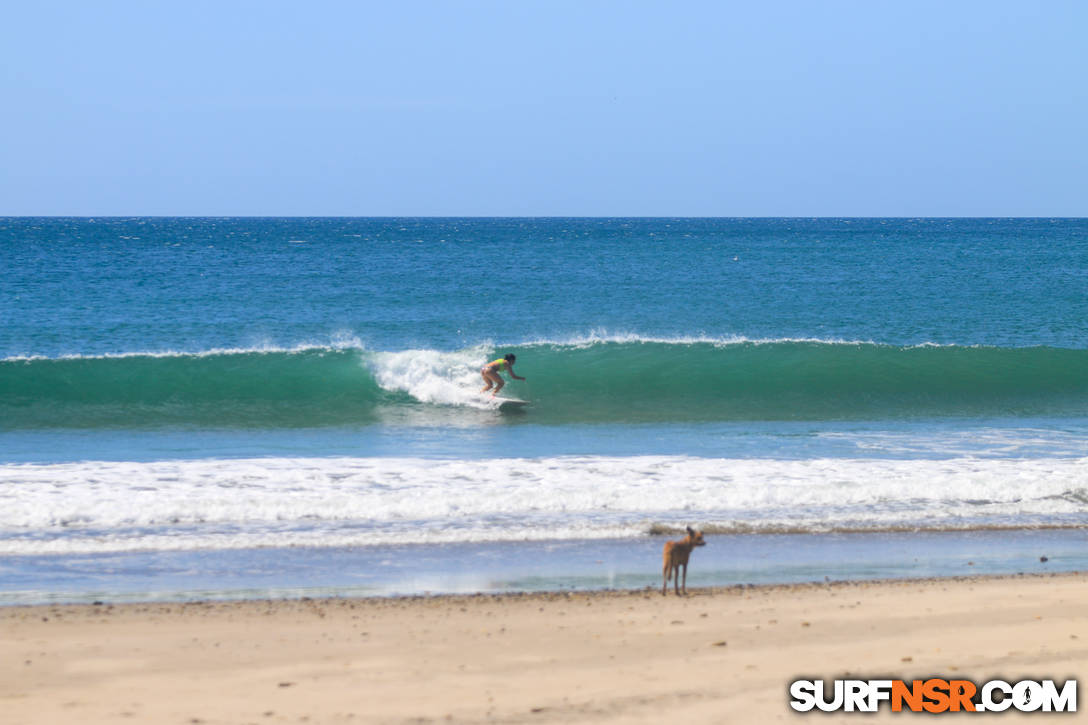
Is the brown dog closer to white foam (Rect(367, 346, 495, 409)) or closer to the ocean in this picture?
the ocean

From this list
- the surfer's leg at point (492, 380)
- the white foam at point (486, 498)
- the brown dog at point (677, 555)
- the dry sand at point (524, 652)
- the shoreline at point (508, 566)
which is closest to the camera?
the dry sand at point (524, 652)

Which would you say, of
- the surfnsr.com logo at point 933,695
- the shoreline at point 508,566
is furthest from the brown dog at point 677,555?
the surfnsr.com logo at point 933,695

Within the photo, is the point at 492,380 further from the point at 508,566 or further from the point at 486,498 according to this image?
the point at 508,566

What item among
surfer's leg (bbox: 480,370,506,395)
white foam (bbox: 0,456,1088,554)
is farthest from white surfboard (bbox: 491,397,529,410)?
white foam (bbox: 0,456,1088,554)

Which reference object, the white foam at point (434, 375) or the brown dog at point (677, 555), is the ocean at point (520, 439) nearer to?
the white foam at point (434, 375)

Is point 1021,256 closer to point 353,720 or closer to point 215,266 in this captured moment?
point 215,266

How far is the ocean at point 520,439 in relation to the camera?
26.4ft

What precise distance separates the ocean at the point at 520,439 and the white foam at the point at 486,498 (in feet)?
0.13

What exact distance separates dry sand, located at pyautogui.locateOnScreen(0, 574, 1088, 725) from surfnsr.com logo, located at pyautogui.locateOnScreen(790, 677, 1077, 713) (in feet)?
0.32

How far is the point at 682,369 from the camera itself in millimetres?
19578

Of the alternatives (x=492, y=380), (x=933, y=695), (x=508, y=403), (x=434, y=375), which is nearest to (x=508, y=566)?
(x=933, y=695)

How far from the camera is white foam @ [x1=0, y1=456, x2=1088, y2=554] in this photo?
8719 millimetres

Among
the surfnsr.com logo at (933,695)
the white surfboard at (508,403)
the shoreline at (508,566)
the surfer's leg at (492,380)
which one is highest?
the surfer's leg at (492,380)

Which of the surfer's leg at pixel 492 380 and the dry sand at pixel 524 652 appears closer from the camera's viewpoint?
the dry sand at pixel 524 652
